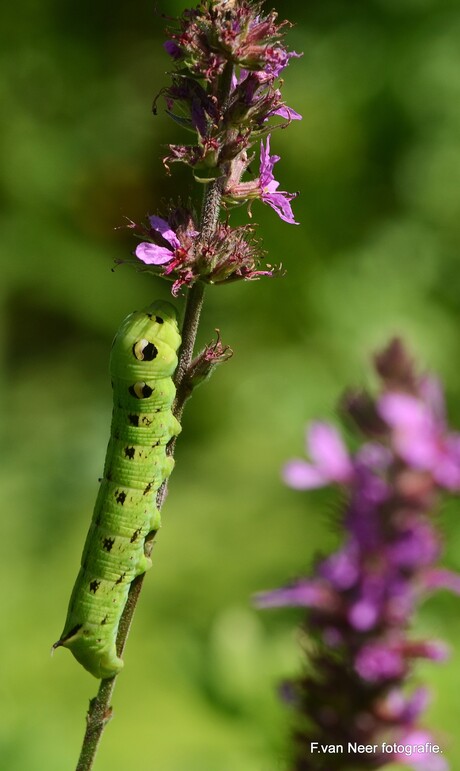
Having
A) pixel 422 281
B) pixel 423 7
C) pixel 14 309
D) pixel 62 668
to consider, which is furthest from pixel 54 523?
pixel 423 7

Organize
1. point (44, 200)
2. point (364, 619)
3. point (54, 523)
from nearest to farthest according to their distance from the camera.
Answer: point (364, 619)
point (54, 523)
point (44, 200)

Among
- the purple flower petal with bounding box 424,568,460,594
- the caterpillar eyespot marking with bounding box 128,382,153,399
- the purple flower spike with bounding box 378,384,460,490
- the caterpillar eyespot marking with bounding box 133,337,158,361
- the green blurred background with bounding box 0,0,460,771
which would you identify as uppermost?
the green blurred background with bounding box 0,0,460,771

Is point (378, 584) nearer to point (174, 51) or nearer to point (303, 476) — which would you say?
point (303, 476)

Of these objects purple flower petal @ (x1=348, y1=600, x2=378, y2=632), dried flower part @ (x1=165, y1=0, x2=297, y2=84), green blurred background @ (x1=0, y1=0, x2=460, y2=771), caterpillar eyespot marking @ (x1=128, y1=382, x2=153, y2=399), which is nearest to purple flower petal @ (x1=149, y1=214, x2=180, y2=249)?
dried flower part @ (x1=165, y1=0, x2=297, y2=84)

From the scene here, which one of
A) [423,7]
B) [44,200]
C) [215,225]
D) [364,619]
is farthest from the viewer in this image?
[44,200]

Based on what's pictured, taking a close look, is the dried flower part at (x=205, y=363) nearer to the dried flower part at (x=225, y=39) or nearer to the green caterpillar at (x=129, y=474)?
the green caterpillar at (x=129, y=474)

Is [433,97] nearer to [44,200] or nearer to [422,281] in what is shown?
[422,281]

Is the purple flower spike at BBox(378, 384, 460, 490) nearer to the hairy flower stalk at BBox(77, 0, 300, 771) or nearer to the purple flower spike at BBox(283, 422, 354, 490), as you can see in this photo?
the purple flower spike at BBox(283, 422, 354, 490)
